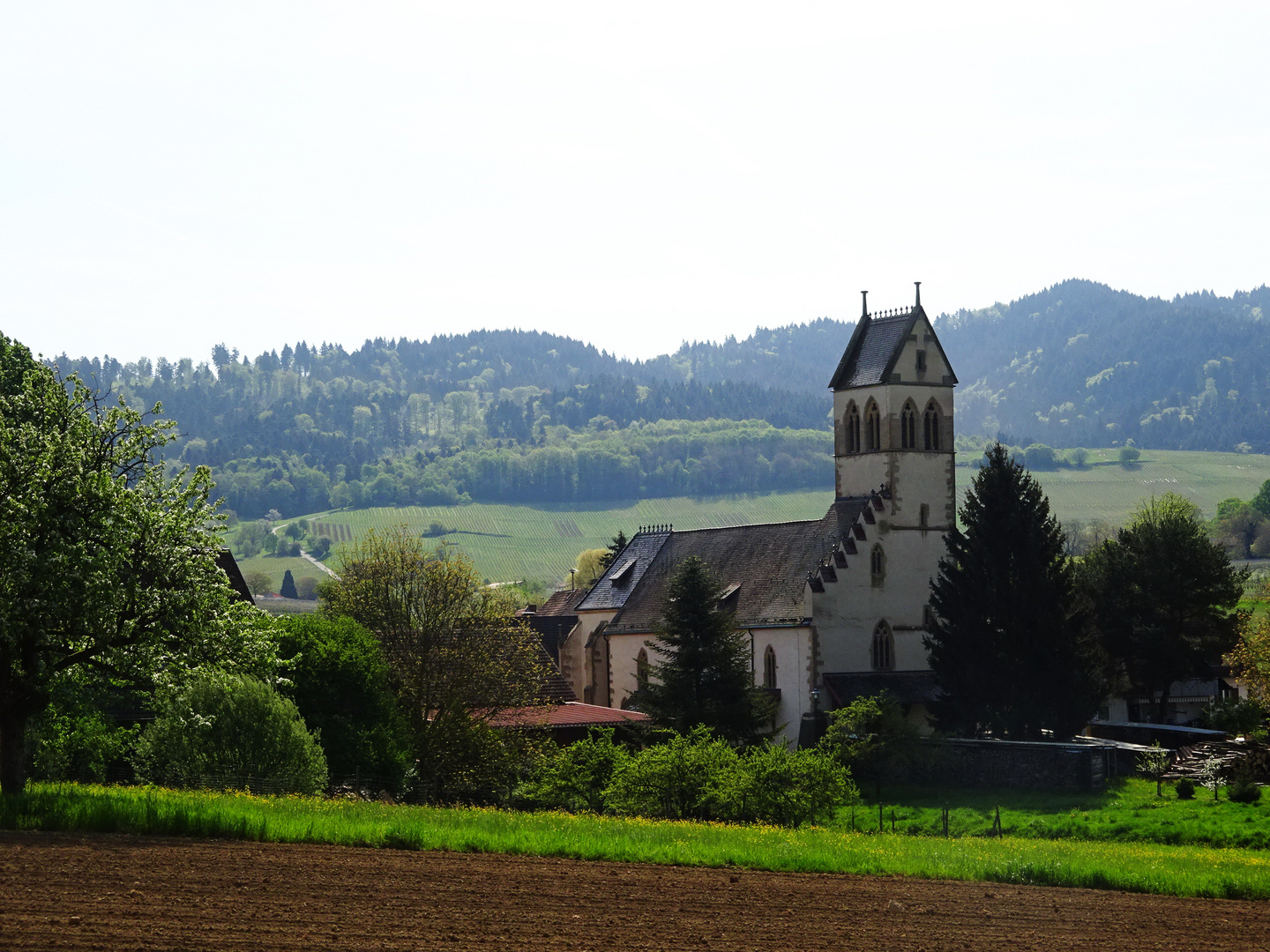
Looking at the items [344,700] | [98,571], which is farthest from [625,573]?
[98,571]

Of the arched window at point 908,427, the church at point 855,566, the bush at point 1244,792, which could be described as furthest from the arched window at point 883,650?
the bush at point 1244,792

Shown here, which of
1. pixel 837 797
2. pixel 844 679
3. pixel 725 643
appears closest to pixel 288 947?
pixel 837 797

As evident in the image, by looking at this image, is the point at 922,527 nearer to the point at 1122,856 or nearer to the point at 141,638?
the point at 1122,856

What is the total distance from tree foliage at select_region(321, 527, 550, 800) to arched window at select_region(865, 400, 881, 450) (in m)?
22.4

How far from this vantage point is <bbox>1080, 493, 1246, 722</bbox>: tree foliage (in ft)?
223

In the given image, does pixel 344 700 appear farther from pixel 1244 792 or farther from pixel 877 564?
pixel 877 564

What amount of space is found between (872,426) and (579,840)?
4718 cm

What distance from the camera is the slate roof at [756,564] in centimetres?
6688

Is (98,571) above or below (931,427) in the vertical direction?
below

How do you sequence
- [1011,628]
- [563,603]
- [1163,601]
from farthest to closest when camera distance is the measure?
1. [563,603]
2. [1163,601]
3. [1011,628]

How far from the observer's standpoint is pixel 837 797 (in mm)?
38062

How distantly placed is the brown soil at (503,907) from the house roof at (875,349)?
47.6 metres

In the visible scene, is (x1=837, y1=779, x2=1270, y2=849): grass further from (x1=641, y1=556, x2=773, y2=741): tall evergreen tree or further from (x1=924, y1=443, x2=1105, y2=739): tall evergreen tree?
(x1=641, y1=556, x2=773, y2=741): tall evergreen tree

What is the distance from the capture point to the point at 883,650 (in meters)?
66.6
